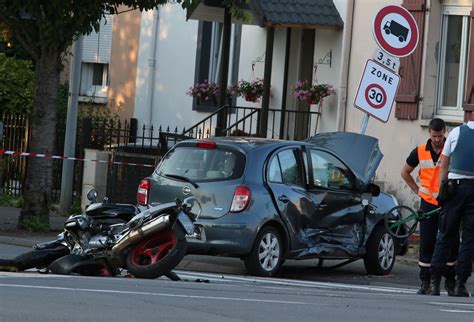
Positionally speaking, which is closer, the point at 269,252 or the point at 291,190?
the point at 269,252

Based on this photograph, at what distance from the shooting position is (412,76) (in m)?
20.8

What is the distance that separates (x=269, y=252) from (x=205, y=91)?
37.3 ft

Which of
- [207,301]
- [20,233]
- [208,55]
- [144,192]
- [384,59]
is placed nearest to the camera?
[207,301]

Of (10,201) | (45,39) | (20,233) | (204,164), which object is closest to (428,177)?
(204,164)

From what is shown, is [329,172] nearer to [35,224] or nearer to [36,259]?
[36,259]

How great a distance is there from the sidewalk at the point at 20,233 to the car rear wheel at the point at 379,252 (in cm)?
458

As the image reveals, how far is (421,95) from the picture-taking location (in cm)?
2081

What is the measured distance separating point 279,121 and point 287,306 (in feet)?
48.0

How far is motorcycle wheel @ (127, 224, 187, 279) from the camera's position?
1192 cm

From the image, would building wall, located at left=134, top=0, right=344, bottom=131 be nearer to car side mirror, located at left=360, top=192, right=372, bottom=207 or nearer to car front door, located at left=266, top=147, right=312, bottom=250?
car side mirror, located at left=360, top=192, right=372, bottom=207

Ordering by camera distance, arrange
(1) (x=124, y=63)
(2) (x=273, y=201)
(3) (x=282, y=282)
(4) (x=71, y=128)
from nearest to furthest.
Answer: (3) (x=282, y=282)
(2) (x=273, y=201)
(4) (x=71, y=128)
(1) (x=124, y=63)

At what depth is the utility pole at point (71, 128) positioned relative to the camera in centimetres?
2139

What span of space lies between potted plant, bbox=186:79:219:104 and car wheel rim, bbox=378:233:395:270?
9.95 meters

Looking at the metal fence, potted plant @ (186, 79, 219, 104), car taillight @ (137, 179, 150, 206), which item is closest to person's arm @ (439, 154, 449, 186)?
car taillight @ (137, 179, 150, 206)
